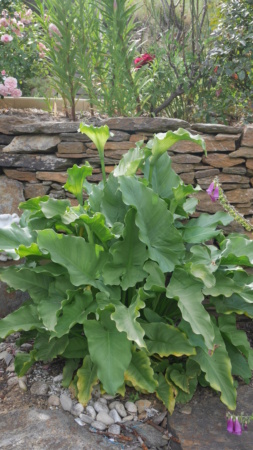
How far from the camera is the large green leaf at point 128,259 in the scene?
2.17m

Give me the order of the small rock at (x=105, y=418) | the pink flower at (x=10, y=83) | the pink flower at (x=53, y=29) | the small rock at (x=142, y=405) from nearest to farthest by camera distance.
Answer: the small rock at (x=105, y=418) → the small rock at (x=142, y=405) → the pink flower at (x=53, y=29) → the pink flower at (x=10, y=83)

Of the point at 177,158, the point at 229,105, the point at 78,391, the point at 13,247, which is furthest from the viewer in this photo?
the point at 229,105

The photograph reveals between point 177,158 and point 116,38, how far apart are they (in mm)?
892

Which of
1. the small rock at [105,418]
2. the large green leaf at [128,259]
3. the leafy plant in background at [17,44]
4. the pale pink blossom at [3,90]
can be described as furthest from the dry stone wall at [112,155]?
the small rock at [105,418]

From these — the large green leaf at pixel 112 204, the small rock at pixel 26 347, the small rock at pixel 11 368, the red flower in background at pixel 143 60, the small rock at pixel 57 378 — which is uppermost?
the red flower in background at pixel 143 60

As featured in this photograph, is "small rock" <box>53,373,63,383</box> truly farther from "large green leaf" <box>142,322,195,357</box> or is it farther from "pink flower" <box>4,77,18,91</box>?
"pink flower" <box>4,77,18,91</box>

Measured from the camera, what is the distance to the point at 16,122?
125 inches

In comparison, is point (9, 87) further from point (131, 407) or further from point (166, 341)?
point (131, 407)

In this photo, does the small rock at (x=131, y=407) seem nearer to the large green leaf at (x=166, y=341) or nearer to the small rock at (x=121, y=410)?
the small rock at (x=121, y=410)

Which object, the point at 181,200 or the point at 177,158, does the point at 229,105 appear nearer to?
the point at 177,158

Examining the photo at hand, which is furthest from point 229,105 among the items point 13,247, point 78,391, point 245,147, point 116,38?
point 78,391

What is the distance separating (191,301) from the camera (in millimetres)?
2070

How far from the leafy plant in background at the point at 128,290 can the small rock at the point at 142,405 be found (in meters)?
0.07

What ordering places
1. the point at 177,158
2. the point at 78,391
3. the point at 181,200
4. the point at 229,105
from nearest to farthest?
the point at 78,391 < the point at 181,200 < the point at 177,158 < the point at 229,105
